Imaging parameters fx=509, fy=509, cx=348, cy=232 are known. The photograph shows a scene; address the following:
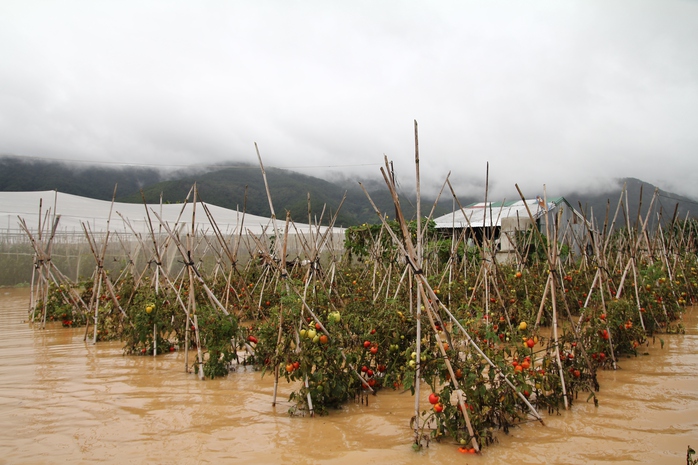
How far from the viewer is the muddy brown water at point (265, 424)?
278 centimetres

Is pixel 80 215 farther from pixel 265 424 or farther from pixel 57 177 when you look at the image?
pixel 57 177

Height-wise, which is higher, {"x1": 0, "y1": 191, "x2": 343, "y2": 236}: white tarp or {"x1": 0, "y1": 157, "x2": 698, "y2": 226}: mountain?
{"x1": 0, "y1": 157, "x2": 698, "y2": 226}: mountain

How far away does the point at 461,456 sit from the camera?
2719 mm

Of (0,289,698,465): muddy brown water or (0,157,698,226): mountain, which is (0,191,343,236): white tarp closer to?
(0,289,698,465): muddy brown water

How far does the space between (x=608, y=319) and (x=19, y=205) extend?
16435mm

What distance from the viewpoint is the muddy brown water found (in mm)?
2775

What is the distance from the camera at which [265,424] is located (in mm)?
3293

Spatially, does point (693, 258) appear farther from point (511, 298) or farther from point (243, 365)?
point (243, 365)

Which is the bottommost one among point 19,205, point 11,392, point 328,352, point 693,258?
point 11,392

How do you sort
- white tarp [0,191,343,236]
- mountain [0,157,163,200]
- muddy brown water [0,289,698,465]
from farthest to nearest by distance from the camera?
1. mountain [0,157,163,200]
2. white tarp [0,191,343,236]
3. muddy brown water [0,289,698,465]

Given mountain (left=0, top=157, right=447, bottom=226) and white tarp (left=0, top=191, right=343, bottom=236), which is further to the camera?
mountain (left=0, top=157, right=447, bottom=226)

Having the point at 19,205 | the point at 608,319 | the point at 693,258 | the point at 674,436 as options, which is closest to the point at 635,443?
the point at 674,436

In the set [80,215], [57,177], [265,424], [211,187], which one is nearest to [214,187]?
[211,187]

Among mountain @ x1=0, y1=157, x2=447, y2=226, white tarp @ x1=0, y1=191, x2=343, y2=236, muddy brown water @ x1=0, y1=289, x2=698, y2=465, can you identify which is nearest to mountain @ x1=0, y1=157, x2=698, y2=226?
mountain @ x1=0, y1=157, x2=447, y2=226
